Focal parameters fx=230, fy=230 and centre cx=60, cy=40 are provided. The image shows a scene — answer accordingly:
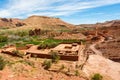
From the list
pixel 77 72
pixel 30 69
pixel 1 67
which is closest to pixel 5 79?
pixel 1 67

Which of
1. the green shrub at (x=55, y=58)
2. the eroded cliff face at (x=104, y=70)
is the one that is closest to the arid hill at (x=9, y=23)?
the green shrub at (x=55, y=58)

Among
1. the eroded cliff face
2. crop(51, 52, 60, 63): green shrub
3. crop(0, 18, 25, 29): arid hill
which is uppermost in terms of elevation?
crop(0, 18, 25, 29): arid hill

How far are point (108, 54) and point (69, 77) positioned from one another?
1848 centimetres

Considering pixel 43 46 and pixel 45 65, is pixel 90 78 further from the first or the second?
pixel 43 46

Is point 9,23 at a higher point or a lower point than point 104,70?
higher

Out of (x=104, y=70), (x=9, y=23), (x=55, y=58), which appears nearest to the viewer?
(x=104, y=70)

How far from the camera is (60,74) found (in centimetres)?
1842

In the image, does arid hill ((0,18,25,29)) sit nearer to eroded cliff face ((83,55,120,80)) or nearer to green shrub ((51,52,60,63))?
green shrub ((51,52,60,63))

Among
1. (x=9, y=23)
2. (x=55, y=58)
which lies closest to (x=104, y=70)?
(x=55, y=58)

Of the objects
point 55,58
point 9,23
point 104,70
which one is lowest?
point 104,70

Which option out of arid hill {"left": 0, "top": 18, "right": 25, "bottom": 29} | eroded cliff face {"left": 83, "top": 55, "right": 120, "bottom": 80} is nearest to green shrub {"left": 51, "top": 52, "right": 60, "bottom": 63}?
eroded cliff face {"left": 83, "top": 55, "right": 120, "bottom": 80}

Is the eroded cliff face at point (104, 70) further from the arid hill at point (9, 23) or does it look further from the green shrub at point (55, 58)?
the arid hill at point (9, 23)

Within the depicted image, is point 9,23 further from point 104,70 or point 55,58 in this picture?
point 104,70

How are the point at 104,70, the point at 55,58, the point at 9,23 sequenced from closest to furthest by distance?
the point at 104,70 → the point at 55,58 → the point at 9,23
